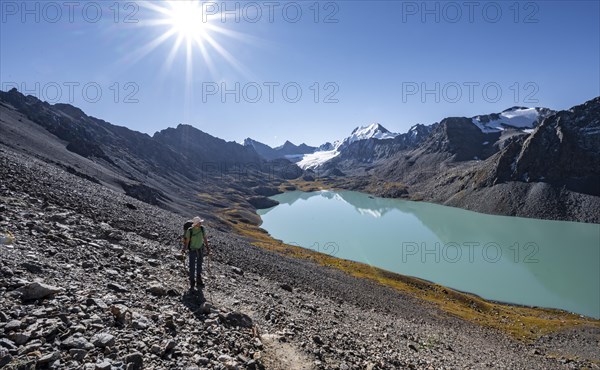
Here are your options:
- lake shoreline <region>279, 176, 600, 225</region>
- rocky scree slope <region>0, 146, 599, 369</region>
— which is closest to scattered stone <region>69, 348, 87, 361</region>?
rocky scree slope <region>0, 146, 599, 369</region>

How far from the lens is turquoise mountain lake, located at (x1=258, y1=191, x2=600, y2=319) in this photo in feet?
178

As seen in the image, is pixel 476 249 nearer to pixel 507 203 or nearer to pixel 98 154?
pixel 507 203

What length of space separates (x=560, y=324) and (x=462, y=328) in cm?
1536

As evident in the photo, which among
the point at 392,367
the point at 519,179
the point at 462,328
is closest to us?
the point at 392,367

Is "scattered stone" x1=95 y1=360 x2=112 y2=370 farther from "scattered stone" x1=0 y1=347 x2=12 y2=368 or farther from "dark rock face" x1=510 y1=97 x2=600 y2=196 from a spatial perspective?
"dark rock face" x1=510 y1=97 x2=600 y2=196

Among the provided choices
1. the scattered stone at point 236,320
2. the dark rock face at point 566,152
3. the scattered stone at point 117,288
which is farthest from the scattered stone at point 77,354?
the dark rock face at point 566,152

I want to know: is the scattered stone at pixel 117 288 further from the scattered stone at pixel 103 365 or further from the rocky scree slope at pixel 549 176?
the rocky scree slope at pixel 549 176

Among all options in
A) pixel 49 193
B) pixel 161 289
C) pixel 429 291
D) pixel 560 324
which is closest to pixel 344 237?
pixel 429 291

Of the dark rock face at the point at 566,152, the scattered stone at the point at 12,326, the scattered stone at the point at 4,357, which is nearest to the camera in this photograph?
the scattered stone at the point at 4,357

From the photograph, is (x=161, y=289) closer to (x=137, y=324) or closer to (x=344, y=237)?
(x=137, y=324)

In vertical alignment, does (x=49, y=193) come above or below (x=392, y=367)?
above

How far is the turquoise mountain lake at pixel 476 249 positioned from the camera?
54406 millimetres

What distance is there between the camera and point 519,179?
491ft

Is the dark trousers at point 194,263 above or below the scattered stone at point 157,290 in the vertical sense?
above
